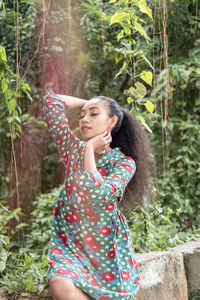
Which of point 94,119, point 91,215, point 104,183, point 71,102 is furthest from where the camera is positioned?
point 71,102

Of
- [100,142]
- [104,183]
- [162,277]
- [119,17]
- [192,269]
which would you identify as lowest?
[192,269]

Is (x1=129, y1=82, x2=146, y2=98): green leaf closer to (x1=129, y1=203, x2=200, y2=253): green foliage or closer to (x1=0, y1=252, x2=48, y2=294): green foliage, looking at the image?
(x1=129, y1=203, x2=200, y2=253): green foliage

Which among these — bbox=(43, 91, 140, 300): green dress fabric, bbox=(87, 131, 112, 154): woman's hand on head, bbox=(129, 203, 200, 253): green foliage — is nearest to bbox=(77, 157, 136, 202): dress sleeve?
bbox=(43, 91, 140, 300): green dress fabric

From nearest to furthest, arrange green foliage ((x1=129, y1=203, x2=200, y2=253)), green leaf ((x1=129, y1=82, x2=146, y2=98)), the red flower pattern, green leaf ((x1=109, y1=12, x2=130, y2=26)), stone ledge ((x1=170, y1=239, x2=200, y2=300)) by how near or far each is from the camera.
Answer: the red flower pattern < green leaf ((x1=109, y1=12, x2=130, y2=26)) < green leaf ((x1=129, y1=82, x2=146, y2=98)) < stone ledge ((x1=170, y1=239, x2=200, y2=300)) < green foliage ((x1=129, y1=203, x2=200, y2=253))

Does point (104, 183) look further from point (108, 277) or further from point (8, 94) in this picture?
point (8, 94)

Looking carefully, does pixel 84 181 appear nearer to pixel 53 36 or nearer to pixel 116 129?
pixel 116 129

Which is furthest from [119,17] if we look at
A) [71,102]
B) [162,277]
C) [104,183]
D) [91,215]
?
[162,277]

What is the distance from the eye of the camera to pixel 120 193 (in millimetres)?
2207

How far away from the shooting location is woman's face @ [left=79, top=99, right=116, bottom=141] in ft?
7.72

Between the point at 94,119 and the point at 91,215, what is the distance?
0.53m

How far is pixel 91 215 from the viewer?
222cm

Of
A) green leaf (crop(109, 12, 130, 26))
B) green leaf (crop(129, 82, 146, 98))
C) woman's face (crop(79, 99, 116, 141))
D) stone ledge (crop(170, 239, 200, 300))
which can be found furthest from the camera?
stone ledge (crop(170, 239, 200, 300))

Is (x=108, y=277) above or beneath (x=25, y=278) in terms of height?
above

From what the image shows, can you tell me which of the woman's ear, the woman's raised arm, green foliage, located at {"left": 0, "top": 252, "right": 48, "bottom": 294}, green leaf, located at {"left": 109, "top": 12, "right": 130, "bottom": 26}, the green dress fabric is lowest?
green foliage, located at {"left": 0, "top": 252, "right": 48, "bottom": 294}
